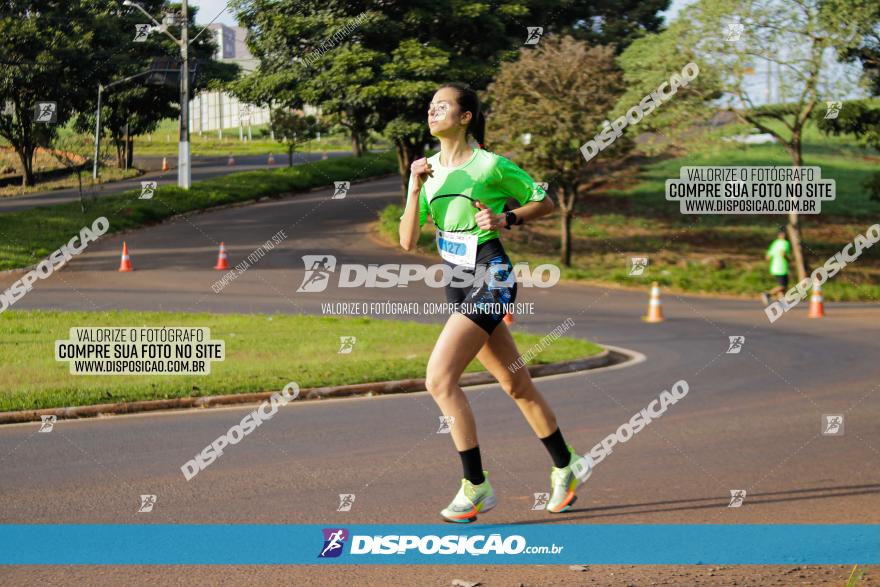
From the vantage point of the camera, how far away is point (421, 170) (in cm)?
579

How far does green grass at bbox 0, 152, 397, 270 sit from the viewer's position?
28016 mm

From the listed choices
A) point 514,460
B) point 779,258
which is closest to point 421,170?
point 514,460

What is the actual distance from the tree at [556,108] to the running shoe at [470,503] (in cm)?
2266

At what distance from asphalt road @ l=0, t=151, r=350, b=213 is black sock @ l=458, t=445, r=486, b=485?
32197mm

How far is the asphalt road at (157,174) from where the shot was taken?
1549 inches

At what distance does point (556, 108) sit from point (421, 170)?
2312cm

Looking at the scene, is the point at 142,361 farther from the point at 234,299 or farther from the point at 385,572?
the point at 385,572

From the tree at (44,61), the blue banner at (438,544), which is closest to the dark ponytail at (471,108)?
the blue banner at (438,544)

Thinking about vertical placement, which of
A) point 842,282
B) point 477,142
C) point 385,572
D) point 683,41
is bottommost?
point 842,282

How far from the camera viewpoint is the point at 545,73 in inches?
1123

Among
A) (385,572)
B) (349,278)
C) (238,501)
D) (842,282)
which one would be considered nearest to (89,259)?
(349,278)

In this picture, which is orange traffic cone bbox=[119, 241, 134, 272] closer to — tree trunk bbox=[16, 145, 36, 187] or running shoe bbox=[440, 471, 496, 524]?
running shoe bbox=[440, 471, 496, 524]

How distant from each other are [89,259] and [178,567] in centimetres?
2337

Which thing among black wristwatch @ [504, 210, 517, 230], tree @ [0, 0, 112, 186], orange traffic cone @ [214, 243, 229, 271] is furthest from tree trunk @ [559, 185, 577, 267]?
black wristwatch @ [504, 210, 517, 230]
